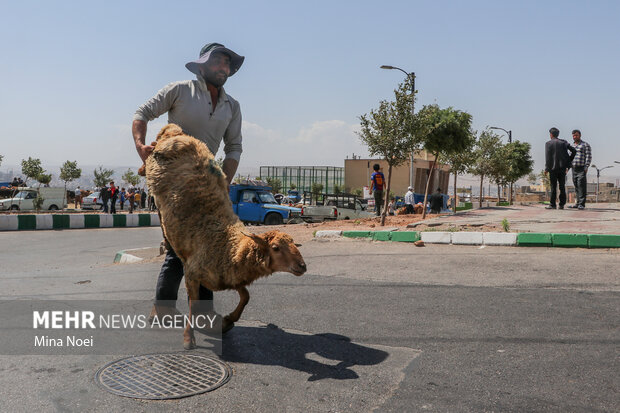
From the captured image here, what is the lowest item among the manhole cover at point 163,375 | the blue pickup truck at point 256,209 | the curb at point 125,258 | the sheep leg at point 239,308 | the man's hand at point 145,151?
the curb at point 125,258

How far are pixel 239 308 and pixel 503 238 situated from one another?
6.69 metres

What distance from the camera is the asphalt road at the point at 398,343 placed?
9.20 feet

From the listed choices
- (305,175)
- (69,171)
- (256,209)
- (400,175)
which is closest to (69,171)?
(69,171)

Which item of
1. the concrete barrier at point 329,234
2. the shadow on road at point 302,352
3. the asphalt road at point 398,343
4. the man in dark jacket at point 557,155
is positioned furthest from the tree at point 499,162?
the shadow on road at point 302,352

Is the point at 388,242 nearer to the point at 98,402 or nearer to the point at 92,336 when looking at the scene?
the point at 92,336

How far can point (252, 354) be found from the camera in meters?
3.55

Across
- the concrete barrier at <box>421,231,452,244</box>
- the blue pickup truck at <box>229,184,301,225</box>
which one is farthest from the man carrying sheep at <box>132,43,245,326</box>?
the blue pickup truck at <box>229,184,301,225</box>

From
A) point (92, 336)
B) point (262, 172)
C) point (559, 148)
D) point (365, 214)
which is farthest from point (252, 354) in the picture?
point (262, 172)

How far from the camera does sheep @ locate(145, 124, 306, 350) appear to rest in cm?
319

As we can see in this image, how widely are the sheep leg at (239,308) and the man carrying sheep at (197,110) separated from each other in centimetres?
29

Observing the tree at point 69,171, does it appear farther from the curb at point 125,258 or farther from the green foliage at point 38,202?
the curb at point 125,258

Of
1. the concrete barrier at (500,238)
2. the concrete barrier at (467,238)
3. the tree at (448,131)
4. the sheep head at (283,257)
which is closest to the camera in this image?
the sheep head at (283,257)

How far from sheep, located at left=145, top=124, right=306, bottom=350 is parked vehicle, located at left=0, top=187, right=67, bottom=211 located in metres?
28.8

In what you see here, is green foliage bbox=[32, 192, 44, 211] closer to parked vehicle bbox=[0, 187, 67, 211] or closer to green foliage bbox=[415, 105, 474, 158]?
parked vehicle bbox=[0, 187, 67, 211]
